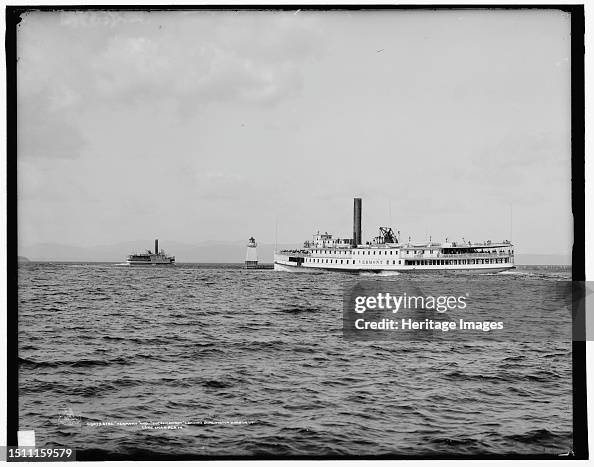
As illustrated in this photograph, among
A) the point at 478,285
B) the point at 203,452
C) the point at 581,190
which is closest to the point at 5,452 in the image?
the point at 203,452

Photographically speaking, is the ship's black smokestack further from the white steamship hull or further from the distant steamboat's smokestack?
the white steamship hull

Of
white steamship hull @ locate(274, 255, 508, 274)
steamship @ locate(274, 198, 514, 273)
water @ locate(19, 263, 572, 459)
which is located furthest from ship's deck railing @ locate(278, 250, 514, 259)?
water @ locate(19, 263, 572, 459)

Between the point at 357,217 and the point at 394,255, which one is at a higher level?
the point at 357,217

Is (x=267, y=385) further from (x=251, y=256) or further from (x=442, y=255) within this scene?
(x=442, y=255)

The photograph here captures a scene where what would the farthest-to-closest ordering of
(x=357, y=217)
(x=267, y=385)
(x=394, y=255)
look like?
(x=394, y=255), (x=357, y=217), (x=267, y=385)

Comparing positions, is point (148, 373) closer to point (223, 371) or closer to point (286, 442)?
point (223, 371)

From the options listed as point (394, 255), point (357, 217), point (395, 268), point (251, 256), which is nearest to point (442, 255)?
point (394, 255)
